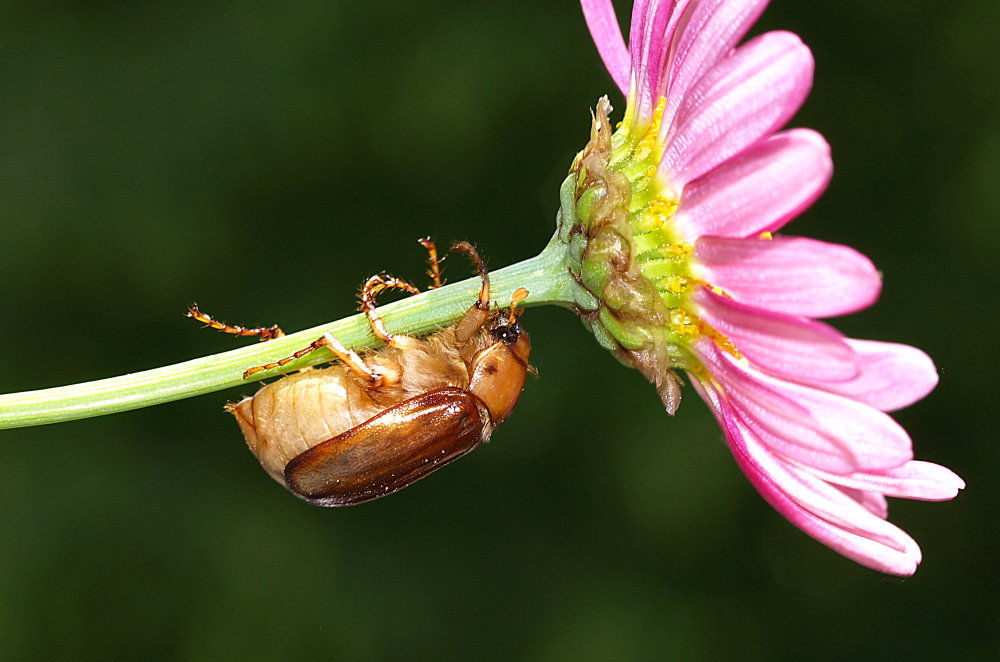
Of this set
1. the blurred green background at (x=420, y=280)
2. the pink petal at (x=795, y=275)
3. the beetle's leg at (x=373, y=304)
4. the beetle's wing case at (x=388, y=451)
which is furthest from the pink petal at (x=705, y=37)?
the blurred green background at (x=420, y=280)

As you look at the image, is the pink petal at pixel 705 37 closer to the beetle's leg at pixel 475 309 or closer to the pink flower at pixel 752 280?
the pink flower at pixel 752 280

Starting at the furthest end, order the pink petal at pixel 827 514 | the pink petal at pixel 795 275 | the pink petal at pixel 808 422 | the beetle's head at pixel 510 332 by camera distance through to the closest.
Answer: the beetle's head at pixel 510 332 → the pink petal at pixel 827 514 → the pink petal at pixel 808 422 → the pink petal at pixel 795 275

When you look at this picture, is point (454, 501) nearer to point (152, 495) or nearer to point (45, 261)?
point (152, 495)

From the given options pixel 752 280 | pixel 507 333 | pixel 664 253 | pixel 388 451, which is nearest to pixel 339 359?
pixel 388 451

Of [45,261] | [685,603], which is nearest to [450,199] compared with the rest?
[45,261]

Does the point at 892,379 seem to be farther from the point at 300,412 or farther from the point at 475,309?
the point at 300,412
